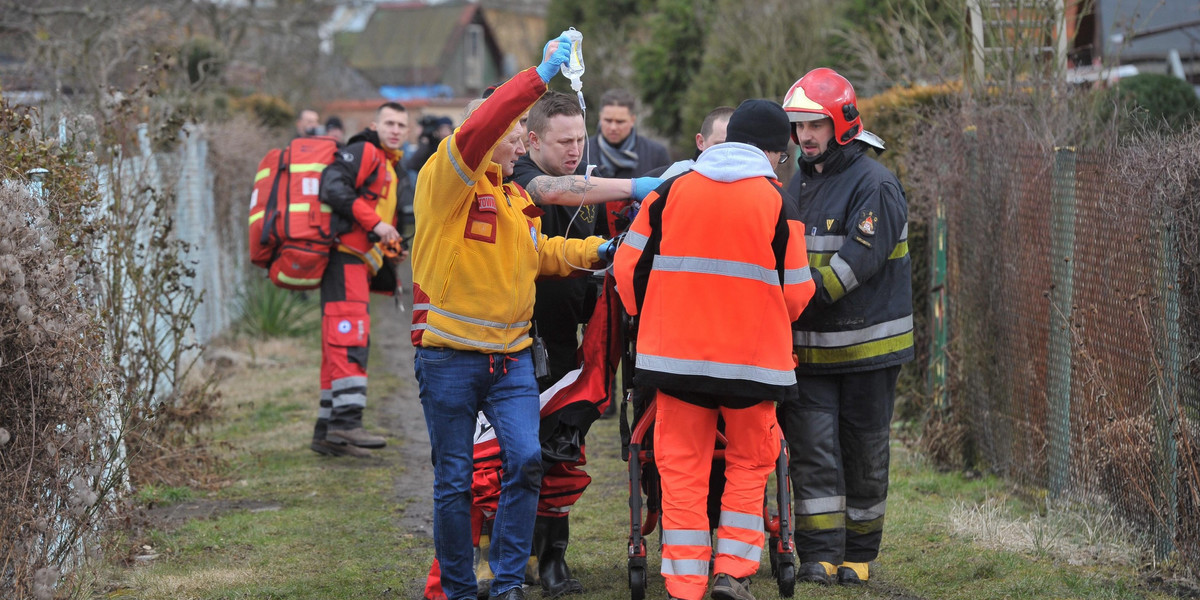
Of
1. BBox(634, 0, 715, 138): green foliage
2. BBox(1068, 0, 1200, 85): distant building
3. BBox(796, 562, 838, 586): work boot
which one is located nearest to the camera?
BBox(796, 562, 838, 586): work boot

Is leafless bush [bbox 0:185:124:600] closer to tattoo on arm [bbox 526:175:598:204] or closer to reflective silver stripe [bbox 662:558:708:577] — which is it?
tattoo on arm [bbox 526:175:598:204]

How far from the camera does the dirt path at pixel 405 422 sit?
6.71 m

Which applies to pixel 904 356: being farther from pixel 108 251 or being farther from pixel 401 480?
pixel 108 251

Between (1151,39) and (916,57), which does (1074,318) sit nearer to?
(916,57)

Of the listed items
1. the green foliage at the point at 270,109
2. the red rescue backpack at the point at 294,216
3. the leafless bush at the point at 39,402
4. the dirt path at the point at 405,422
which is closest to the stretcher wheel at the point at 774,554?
the dirt path at the point at 405,422

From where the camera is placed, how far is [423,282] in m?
4.64

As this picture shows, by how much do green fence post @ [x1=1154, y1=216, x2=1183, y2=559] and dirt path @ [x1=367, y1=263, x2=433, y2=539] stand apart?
3344mm

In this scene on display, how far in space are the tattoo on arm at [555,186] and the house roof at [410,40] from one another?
185ft

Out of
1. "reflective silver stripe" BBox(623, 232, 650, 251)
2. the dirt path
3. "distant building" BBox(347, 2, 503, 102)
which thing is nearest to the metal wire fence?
"reflective silver stripe" BBox(623, 232, 650, 251)

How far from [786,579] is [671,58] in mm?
17355

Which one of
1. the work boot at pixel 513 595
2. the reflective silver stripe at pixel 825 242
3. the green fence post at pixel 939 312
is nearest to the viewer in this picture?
the work boot at pixel 513 595

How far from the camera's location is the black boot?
502cm

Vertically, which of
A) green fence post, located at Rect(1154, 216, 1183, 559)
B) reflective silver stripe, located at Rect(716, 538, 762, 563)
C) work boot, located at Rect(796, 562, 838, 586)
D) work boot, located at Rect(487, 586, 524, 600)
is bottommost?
work boot, located at Rect(796, 562, 838, 586)

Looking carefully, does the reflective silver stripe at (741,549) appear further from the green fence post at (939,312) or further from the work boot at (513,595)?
the green fence post at (939,312)
